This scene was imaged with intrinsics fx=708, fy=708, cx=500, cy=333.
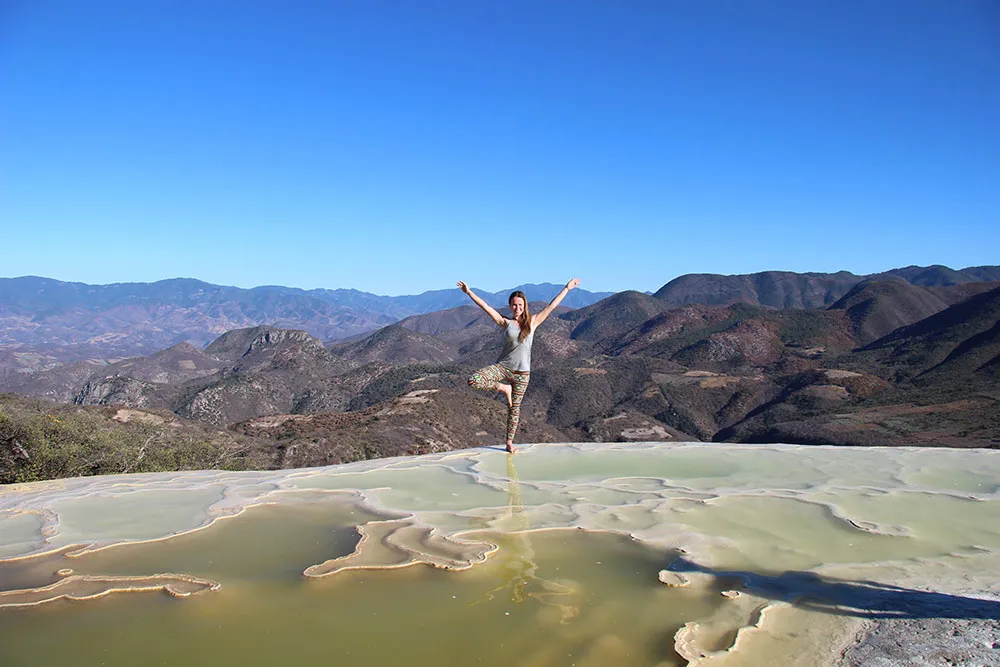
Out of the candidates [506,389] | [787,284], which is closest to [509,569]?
[506,389]

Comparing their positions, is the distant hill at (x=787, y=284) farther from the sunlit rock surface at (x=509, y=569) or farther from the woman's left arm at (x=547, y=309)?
the sunlit rock surface at (x=509, y=569)

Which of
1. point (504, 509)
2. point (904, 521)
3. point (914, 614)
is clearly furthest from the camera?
point (504, 509)

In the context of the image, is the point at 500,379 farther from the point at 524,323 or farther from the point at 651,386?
the point at 651,386

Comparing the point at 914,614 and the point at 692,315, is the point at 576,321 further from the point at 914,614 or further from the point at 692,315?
the point at 914,614

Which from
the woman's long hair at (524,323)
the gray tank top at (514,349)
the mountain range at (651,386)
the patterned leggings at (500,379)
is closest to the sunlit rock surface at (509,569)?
the patterned leggings at (500,379)

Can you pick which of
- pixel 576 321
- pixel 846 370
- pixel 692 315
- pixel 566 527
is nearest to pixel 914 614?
pixel 566 527

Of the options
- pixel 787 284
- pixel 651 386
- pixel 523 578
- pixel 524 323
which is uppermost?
pixel 787 284
